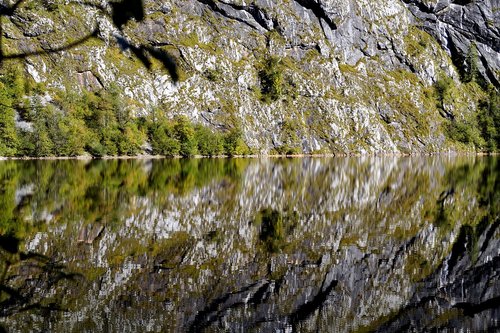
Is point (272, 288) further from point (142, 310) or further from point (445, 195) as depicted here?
point (445, 195)

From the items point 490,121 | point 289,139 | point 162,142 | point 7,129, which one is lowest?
point 162,142

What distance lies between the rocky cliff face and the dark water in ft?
303

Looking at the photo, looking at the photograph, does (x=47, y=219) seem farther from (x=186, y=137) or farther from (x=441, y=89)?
(x=441, y=89)

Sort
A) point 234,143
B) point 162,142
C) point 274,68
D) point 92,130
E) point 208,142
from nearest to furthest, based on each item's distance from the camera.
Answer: point 92,130
point 162,142
point 208,142
point 234,143
point 274,68

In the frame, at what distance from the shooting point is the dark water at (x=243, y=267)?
32.3ft

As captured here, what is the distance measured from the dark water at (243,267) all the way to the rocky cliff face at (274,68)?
9239cm

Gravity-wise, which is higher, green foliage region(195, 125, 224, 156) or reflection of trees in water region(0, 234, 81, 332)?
reflection of trees in water region(0, 234, 81, 332)

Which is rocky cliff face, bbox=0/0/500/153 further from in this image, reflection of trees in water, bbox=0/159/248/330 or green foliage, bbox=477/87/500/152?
reflection of trees in water, bbox=0/159/248/330

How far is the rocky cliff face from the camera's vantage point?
379 feet

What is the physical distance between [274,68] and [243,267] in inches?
5111

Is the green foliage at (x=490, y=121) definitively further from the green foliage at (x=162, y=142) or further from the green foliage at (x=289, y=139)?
the green foliage at (x=162, y=142)

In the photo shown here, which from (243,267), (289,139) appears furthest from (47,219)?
(289,139)

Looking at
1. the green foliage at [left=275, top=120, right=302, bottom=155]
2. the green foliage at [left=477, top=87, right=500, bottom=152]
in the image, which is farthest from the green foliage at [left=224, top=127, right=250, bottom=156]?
the green foliage at [left=477, top=87, right=500, bottom=152]

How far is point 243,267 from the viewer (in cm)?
1349
